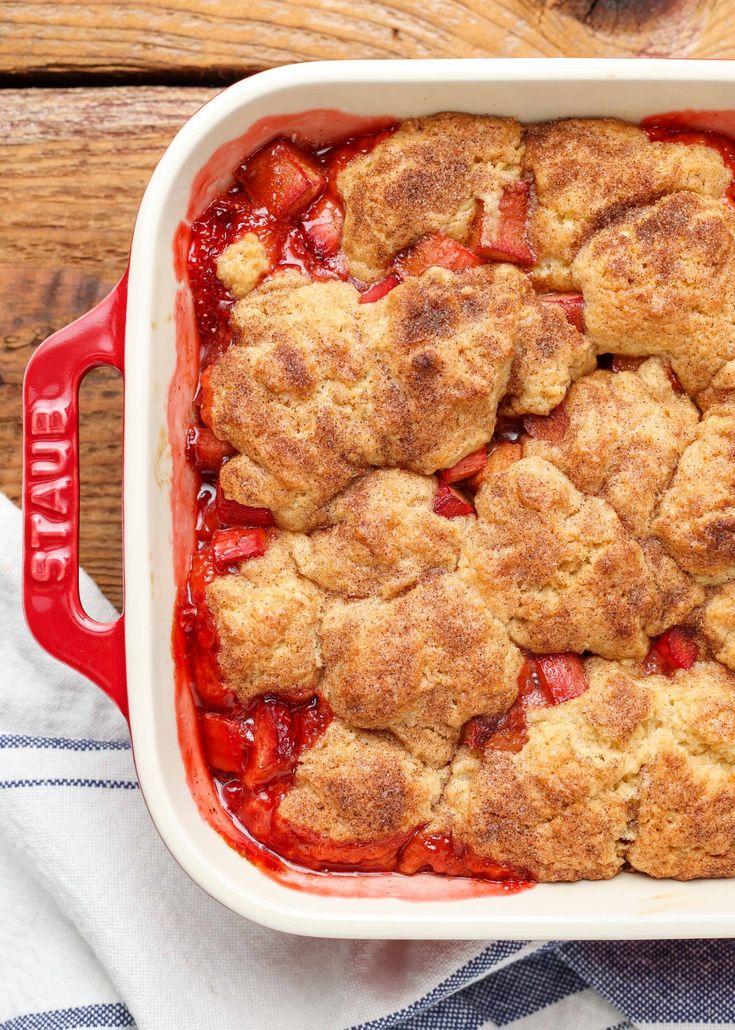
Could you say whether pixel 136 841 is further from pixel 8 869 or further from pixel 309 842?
pixel 309 842

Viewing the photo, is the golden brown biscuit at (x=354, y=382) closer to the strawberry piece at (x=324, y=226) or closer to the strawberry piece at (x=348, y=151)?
the strawberry piece at (x=324, y=226)

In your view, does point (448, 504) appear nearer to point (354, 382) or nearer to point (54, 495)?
point (354, 382)

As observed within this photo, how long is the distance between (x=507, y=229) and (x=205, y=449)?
2.55ft

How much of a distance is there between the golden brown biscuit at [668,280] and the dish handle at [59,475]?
3.14 ft

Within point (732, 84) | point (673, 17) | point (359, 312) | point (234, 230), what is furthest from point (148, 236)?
point (673, 17)

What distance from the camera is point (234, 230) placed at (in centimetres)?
226

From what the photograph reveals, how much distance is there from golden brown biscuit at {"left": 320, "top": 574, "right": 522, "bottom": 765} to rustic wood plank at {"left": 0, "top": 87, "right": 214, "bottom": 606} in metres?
0.78

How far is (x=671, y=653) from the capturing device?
2.22 m

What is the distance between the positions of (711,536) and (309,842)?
3.37 ft

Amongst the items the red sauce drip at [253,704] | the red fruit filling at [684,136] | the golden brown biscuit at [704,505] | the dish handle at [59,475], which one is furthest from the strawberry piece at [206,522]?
the red fruit filling at [684,136]

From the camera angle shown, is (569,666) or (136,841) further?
(136,841)

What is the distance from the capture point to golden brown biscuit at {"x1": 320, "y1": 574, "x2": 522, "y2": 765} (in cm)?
213


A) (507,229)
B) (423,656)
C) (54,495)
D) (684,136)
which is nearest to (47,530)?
(54,495)

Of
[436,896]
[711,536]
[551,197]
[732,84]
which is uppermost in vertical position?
[732,84]
